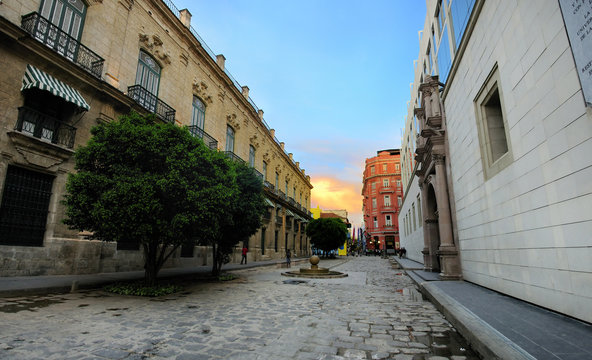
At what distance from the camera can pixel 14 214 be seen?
375 inches

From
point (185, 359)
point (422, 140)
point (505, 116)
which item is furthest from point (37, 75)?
point (422, 140)

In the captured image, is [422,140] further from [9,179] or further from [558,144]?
[9,179]

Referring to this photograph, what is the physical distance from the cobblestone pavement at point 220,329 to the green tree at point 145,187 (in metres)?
1.77

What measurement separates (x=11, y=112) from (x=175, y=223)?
291 inches

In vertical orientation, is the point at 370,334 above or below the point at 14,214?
below

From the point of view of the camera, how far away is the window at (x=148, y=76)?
15.0 meters

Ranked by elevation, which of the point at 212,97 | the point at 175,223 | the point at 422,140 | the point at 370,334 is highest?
the point at 212,97

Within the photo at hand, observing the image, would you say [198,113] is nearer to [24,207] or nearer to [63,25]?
[63,25]

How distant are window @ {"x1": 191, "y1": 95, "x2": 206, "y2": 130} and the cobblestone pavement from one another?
13659 millimetres

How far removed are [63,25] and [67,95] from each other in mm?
3356

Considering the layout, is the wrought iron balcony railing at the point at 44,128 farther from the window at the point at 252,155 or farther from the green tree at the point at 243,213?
the window at the point at 252,155

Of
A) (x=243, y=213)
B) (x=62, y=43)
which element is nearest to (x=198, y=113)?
(x=62, y=43)

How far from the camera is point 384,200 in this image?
2132 inches

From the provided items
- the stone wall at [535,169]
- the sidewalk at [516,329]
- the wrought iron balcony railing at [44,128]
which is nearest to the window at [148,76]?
the wrought iron balcony railing at [44,128]
